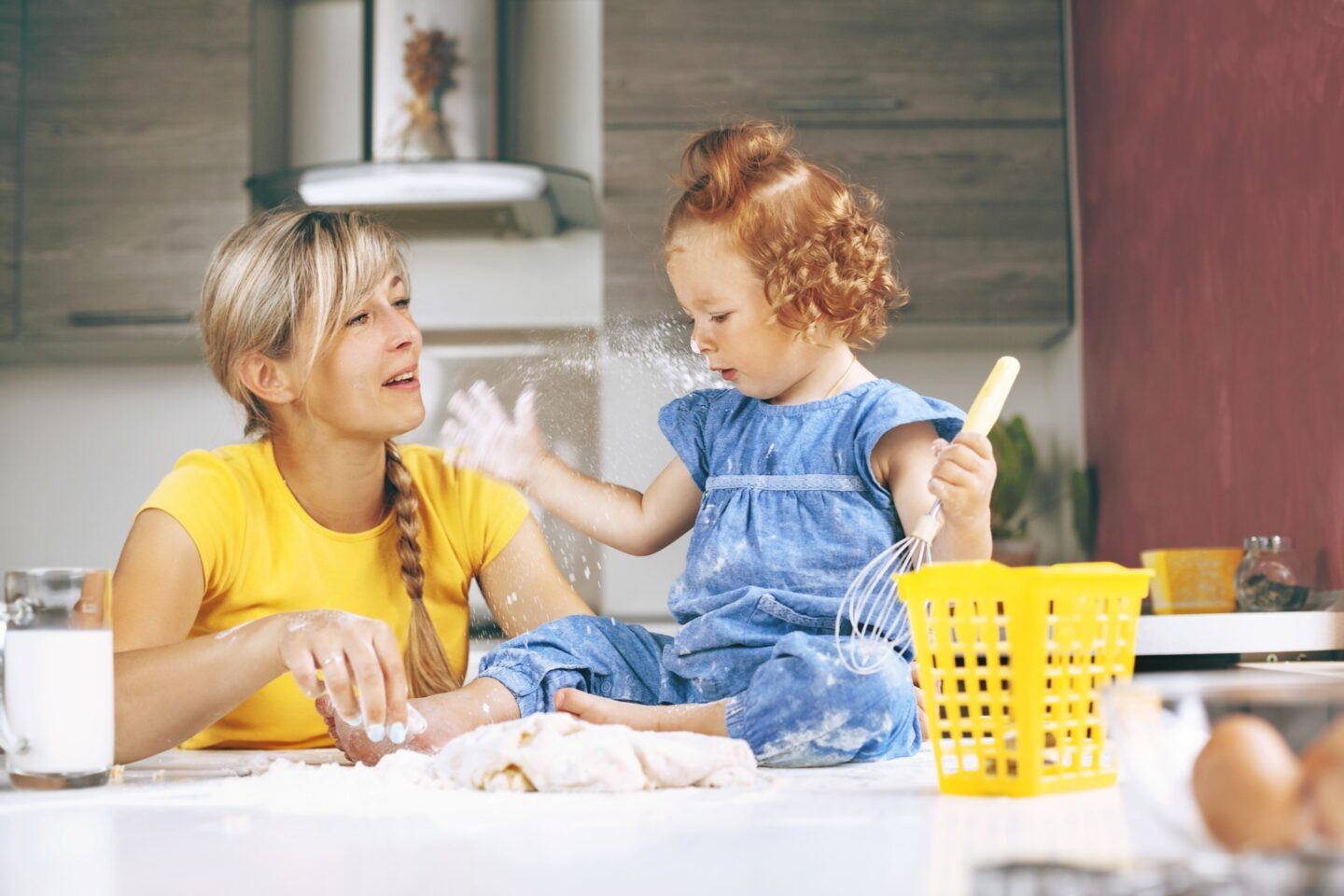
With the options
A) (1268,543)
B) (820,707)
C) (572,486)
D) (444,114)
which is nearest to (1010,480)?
(1268,543)

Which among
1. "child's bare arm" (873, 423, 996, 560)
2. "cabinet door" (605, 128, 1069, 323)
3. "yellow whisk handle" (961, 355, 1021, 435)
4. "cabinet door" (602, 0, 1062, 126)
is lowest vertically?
"child's bare arm" (873, 423, 996, 560)

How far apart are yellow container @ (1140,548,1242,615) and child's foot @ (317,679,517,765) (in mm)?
1203

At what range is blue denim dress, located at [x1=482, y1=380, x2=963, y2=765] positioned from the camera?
1.28m

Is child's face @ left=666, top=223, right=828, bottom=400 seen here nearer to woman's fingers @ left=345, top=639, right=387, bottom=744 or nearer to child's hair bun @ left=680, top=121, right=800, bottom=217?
child's hair bun @ left=680, top=121, right=800, bottom=217

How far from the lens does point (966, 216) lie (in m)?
3.01

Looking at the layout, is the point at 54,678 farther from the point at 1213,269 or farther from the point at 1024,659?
the point at 1213,269

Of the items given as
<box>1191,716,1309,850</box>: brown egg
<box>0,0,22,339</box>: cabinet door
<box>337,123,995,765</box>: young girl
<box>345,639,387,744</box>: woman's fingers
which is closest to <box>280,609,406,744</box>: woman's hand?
<box>345,639,387,744</box>: woman's fingers

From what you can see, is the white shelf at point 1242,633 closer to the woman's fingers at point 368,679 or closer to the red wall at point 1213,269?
the red wall at point 1213,269

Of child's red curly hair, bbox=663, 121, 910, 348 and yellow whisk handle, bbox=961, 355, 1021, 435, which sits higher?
child's red curly hair, bbox=663, 121, 910, 348

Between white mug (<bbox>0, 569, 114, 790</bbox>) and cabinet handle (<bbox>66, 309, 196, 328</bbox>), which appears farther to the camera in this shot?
cabinet handle (<bbox>66, 309, 196, 328</bbox>)

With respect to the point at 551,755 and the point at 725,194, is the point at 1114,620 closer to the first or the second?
the point at 551,755

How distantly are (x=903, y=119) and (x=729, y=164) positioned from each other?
1683 millimetres

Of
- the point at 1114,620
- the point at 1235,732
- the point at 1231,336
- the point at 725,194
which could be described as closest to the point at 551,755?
the point at 1114,620

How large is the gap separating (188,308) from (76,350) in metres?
0.36
